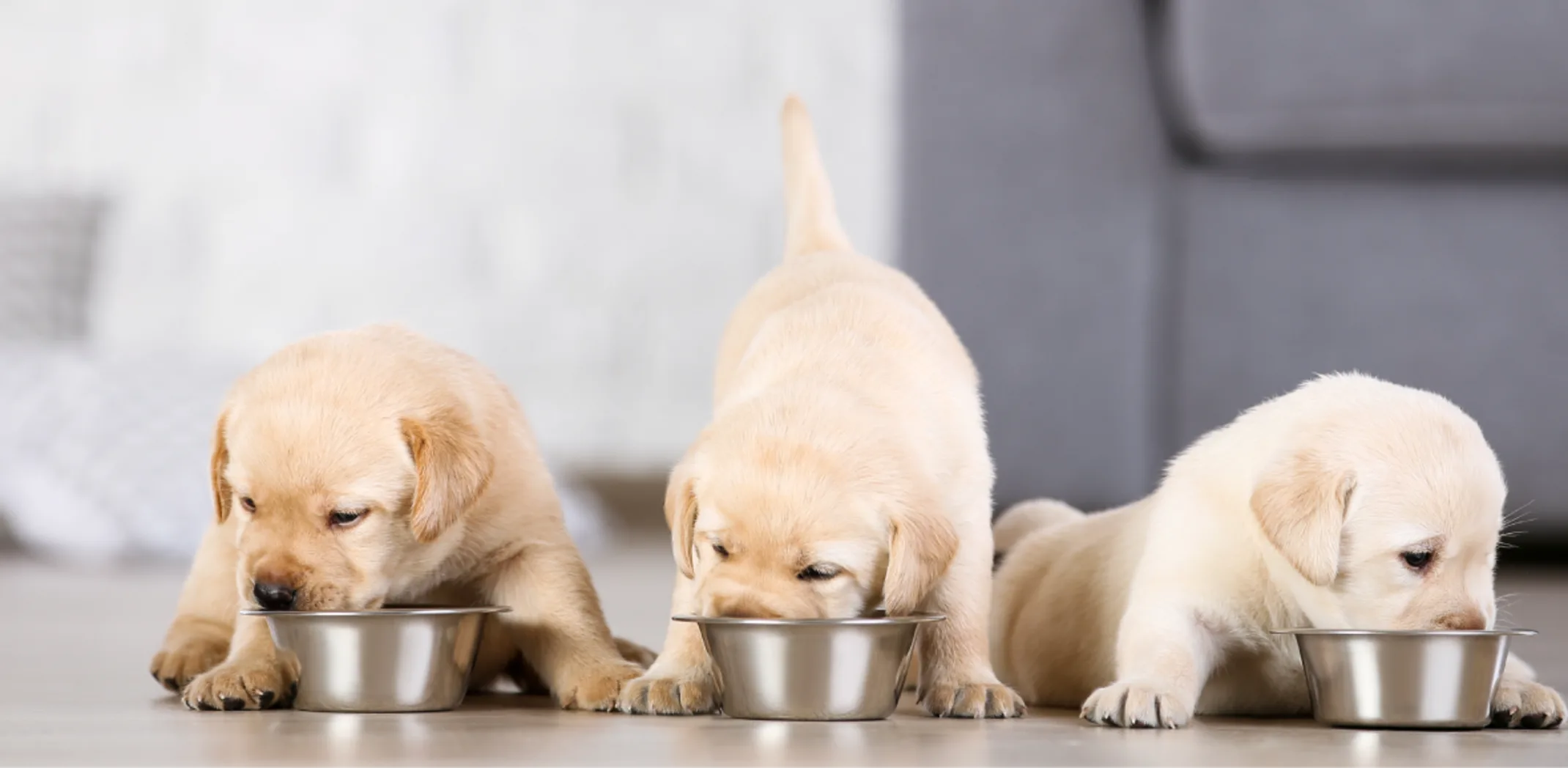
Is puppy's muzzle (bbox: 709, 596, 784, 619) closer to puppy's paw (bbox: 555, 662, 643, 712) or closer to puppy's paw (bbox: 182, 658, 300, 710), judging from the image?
puppy's paw (bbox: 555, 662, 643, 712)

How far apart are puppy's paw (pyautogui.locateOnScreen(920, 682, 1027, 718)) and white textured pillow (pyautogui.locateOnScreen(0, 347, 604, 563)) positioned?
3.15m

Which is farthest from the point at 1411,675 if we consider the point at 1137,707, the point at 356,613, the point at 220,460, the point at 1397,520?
the point at 220,460

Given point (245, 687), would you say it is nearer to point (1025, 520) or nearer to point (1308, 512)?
point (1308, 512)

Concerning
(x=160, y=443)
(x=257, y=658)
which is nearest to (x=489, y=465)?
(x=257, y=658)

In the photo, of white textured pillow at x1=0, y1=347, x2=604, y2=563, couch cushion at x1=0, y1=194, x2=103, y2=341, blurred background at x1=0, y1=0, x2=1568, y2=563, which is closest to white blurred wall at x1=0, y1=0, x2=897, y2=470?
blurred background at x1=0, y1=0, x2=1568, y2=563

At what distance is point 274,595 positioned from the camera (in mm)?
1885

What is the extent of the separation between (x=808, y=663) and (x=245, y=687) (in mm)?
662

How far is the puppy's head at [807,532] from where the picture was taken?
1759 millimetres

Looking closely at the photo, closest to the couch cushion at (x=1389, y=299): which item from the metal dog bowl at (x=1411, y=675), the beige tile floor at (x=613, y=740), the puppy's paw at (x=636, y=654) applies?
the beige tile floor at (x=613, y=740)

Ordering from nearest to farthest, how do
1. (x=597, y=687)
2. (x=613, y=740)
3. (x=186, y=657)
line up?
(x=613, y=740), (x=597, y=687), (x=186, y=657)

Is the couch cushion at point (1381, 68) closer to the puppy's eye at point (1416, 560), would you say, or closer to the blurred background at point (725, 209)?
the blurred background at point (725, 209)

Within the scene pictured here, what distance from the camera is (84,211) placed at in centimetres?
568

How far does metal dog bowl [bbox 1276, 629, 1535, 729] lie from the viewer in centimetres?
171

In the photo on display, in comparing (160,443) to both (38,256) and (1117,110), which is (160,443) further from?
(1117,110)
